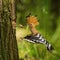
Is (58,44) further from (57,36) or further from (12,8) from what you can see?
(12,8)

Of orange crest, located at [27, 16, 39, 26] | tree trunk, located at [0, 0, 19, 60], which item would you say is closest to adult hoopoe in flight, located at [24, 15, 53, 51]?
orange crest, located at [27, 16, 39, 26]

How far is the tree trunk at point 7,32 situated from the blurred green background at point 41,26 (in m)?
0.05

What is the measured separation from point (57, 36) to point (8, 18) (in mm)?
528

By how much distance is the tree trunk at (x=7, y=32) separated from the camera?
7910 mm

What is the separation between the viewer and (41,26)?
7.88 metres

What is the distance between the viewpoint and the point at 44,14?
25.8ft

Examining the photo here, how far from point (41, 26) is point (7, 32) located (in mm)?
349

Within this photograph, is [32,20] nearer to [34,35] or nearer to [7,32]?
[34,35]

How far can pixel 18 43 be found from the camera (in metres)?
7.93

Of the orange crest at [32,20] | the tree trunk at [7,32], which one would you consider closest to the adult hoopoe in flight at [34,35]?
the orange crest at [32,20]

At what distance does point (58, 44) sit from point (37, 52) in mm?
231

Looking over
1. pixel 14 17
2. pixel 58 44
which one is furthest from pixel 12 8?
pixel 58 44

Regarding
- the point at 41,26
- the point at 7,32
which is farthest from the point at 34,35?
the point at 7,32

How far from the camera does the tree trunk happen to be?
26.0 ft
